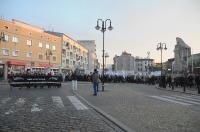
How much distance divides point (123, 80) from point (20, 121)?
48.1 meters

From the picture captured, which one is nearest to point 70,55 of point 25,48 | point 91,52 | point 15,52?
point 25,48

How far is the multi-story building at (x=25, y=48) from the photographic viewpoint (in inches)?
2242

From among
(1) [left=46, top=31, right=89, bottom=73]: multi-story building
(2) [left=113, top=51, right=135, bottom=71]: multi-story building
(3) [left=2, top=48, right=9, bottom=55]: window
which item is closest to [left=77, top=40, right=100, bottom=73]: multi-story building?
(1) [left=46, top=31, right=89, bottom=73]: multi-story building

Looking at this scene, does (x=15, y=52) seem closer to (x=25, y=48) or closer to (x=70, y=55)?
(x=25, y=48)

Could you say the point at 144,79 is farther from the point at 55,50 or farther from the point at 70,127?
the point at 70,127

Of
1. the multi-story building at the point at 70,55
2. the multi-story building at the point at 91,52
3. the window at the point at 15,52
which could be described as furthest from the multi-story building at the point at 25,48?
the multi-story building at the point at 91,52

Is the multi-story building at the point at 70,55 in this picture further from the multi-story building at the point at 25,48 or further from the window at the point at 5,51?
the window at the point at 5,51

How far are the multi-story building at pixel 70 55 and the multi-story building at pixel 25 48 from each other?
5.12 m

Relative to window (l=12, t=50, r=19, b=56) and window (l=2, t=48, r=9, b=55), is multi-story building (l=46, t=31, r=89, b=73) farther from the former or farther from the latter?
window (l=2, t=48, r=9, b=55)

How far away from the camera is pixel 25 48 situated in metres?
64.1

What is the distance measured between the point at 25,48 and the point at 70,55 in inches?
1215

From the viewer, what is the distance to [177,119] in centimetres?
1034

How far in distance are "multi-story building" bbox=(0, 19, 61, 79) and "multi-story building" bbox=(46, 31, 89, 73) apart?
16.8 ft

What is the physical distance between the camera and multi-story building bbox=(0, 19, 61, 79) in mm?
56938
